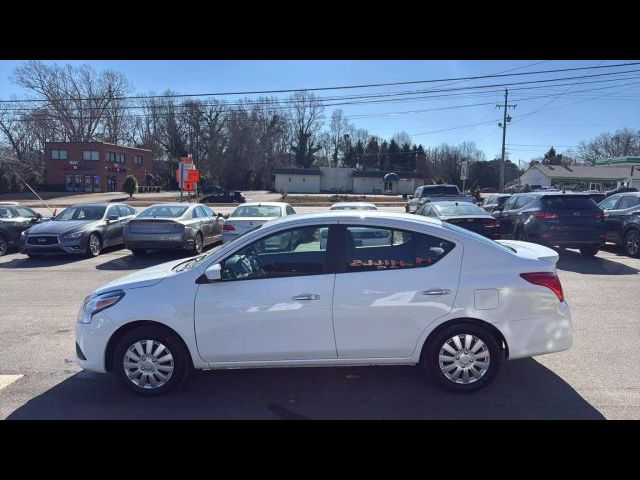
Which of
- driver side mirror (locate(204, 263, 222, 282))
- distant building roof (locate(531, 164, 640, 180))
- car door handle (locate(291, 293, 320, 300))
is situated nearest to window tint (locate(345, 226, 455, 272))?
car door handle (locate(291, 293, 320, 300))

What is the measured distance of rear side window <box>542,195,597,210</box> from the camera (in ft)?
35.9

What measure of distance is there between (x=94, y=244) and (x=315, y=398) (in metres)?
10.1

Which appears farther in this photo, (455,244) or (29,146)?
(29,146)

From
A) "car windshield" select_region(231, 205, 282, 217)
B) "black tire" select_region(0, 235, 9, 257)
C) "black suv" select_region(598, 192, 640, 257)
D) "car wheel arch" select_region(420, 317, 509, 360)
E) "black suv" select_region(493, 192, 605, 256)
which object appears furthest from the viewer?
"black tire" select_region(0, 235, 9, 257)

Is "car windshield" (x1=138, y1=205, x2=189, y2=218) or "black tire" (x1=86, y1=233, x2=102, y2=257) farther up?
"car windshield" (x1=138, y1=205, x2=189, y2=218)

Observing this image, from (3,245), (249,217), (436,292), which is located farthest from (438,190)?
(436,292)

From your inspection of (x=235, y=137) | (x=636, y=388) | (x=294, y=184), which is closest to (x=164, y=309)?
(x=636, y=388)

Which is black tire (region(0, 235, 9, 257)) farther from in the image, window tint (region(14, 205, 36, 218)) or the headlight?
the headlight

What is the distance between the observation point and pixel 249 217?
10.8 meters

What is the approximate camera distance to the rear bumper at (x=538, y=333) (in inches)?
150

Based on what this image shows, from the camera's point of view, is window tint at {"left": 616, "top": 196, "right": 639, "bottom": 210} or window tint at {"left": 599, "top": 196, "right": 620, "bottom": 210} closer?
window tint at {"left": 616, "top": 196, "right": 639, "bottom": 210}
